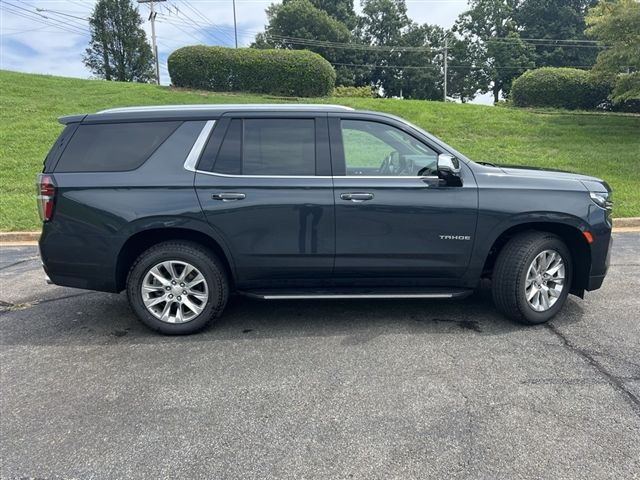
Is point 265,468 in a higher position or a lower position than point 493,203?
lower

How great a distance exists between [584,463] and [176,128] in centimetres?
365

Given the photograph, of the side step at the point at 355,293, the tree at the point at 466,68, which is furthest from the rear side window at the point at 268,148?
the tree at the point at 466,68

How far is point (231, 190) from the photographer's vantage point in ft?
12.9

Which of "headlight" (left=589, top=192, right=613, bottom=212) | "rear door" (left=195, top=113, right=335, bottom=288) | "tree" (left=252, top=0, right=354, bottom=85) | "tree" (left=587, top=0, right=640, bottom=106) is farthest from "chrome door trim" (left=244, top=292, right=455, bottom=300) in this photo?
"tree" (left=252, top=0, right=354, bottom=85)

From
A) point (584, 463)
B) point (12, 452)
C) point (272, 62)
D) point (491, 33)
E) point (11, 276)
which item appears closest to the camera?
point (584, 463)

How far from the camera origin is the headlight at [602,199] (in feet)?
13.5

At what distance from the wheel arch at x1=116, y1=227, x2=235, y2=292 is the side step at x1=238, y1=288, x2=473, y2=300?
1.13 ft

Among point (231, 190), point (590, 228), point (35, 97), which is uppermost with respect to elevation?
point (35, 97)

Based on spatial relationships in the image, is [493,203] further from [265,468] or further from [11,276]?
[11,276]

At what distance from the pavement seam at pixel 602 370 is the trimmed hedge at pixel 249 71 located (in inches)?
638

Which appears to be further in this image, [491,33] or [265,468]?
[491,33]

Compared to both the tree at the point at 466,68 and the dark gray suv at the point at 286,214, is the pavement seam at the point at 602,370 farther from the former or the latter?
the tree at the point at 466,68

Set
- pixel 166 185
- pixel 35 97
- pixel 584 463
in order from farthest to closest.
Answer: pixel 35 97 → pixel 166 185 → pixel 584 463

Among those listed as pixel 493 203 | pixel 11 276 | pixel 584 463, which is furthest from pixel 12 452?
pixel 11 276
